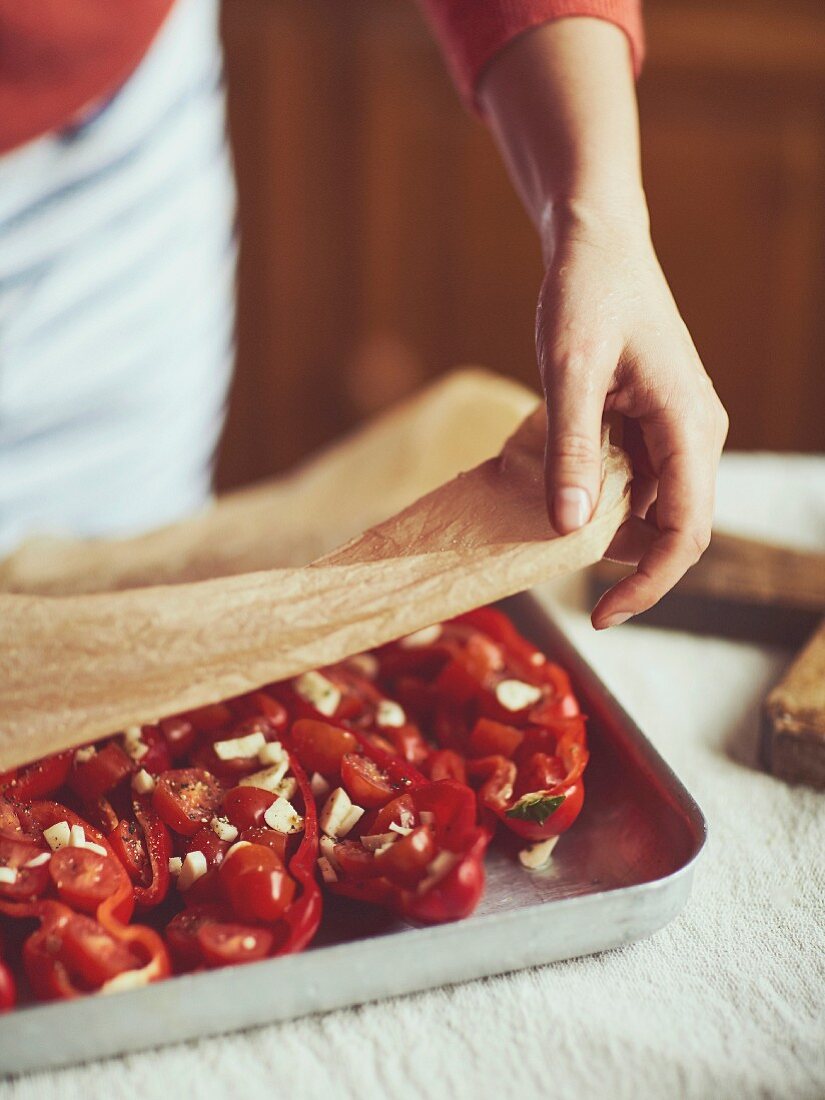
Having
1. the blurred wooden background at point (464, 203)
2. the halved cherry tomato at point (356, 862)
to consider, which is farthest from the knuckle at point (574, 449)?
the blurred wooden background at point (464, 203)

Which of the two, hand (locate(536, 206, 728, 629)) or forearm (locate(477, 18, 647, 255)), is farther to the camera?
forearm (locate(477, 18, 647, 255))

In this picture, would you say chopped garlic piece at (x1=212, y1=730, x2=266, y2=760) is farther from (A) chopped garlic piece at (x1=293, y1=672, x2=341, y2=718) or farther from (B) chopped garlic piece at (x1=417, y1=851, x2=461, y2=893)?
(B) chopped garlic piece at (x1=417, y1=851, x2=461, y2=893)

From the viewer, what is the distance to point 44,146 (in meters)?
1.41

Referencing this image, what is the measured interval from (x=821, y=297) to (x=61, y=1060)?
2.90 meters

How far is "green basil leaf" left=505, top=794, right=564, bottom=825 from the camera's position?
895 millimetres

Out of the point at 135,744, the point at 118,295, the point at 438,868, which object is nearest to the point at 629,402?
the point at 438,868

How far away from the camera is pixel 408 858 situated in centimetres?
81

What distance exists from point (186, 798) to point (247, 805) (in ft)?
0.19

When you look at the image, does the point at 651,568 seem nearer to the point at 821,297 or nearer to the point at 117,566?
the point at 117,566

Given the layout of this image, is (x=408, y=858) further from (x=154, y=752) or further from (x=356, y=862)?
(x=154, y=752)

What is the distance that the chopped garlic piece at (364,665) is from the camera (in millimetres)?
1102

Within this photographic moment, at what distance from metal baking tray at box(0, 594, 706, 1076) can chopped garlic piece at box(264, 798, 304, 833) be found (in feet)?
0.22

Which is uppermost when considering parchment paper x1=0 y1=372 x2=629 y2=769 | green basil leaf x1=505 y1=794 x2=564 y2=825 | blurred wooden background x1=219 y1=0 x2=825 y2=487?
parchment paper x1=0 y1=372 x2=629 y2=769

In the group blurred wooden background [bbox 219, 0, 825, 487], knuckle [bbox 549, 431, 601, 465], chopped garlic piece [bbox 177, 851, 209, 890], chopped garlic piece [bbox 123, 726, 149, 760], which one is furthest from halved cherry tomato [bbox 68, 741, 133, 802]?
blurred wooden background [bbox 219, 0, 825, 487]
